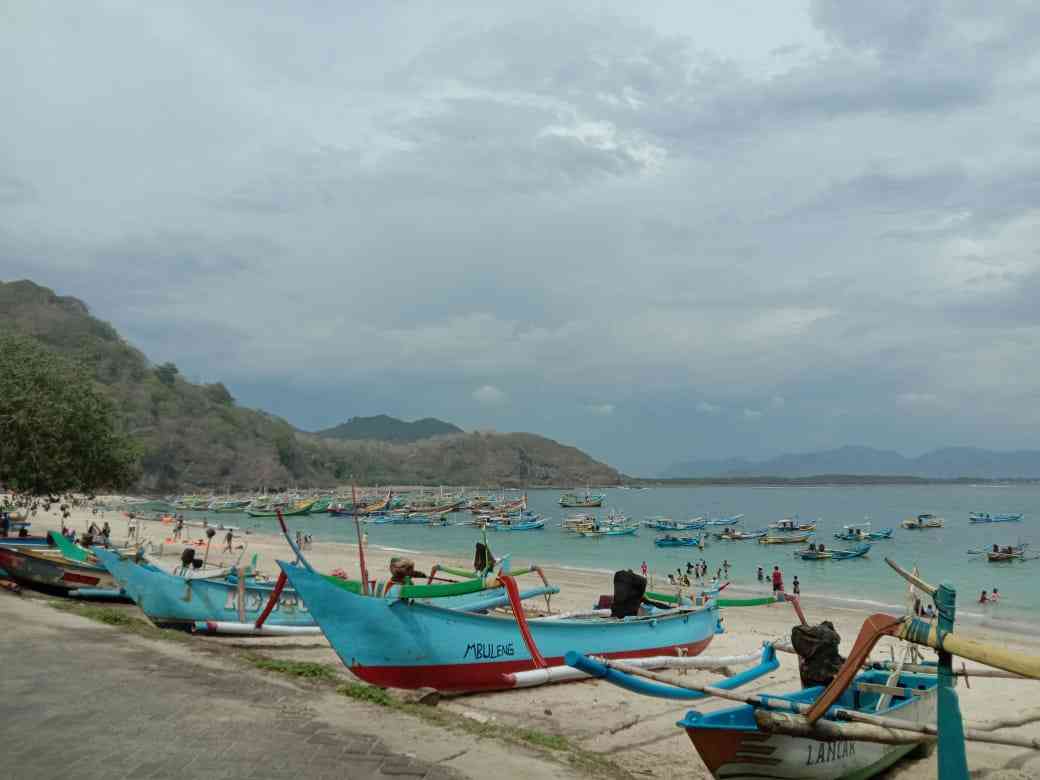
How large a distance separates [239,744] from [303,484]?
158 meters

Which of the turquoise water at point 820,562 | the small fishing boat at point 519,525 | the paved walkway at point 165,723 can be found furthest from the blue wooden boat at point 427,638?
the small fishing boat at point 519,525

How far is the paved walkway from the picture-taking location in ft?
21.2

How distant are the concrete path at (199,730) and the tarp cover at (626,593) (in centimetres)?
506

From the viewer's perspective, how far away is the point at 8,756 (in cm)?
653

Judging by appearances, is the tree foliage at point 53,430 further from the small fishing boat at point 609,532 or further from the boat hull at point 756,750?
the small fishing boat at point 609,532

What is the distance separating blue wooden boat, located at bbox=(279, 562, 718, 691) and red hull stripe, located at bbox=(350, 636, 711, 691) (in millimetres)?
11

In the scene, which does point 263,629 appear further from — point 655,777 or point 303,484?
point 303,484

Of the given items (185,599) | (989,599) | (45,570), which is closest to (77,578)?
(45,570)

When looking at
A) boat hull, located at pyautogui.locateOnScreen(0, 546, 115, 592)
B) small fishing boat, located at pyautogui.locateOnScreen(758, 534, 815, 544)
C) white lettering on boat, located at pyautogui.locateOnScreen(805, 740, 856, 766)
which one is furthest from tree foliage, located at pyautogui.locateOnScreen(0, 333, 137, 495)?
small fishing boat, located at pyautogui.locateOnScreen(758, 534, 815, 544)

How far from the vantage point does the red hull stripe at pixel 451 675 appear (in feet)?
32.7

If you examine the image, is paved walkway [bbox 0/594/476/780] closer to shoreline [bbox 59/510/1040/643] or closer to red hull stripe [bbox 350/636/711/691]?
red hull stripe [bbox 350/636/711/691]

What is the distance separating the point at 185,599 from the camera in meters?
14.3

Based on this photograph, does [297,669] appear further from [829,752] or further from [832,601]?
[832,601]

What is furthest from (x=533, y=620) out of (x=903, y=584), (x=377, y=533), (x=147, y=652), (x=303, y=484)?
(x=303, y=484)
